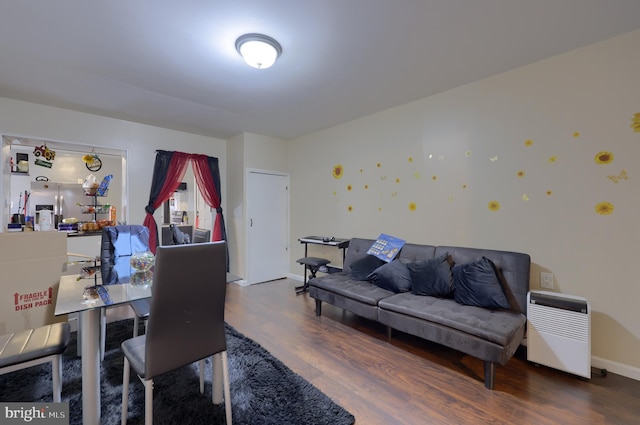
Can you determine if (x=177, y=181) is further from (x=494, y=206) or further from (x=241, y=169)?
(x=494, y=206)

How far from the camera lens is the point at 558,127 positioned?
7.75 ft

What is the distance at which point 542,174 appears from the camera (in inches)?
96.3

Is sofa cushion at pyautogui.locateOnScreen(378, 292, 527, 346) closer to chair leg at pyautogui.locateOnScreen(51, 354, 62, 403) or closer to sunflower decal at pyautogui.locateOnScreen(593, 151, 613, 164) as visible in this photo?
sunflower decal at pyautogui.locateOnScreen(593, 151, 613, 164)

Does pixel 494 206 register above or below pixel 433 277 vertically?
above

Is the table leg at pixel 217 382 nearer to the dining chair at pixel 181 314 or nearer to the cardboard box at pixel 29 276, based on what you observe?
the dining chair at pixel 181 314

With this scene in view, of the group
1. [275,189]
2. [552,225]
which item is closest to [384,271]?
[552,225]

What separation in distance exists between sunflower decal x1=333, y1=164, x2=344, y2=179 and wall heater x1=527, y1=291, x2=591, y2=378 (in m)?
2.74

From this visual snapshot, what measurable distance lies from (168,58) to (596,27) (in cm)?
334

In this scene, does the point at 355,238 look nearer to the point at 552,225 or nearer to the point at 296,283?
the point at 296,283

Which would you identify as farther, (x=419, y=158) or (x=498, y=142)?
(x=419, y=158)

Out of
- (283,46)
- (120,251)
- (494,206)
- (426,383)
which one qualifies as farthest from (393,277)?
(120,251)

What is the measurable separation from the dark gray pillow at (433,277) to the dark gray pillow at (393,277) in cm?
8

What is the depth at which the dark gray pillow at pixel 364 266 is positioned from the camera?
126 inches

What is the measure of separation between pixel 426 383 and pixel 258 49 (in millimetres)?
2806
